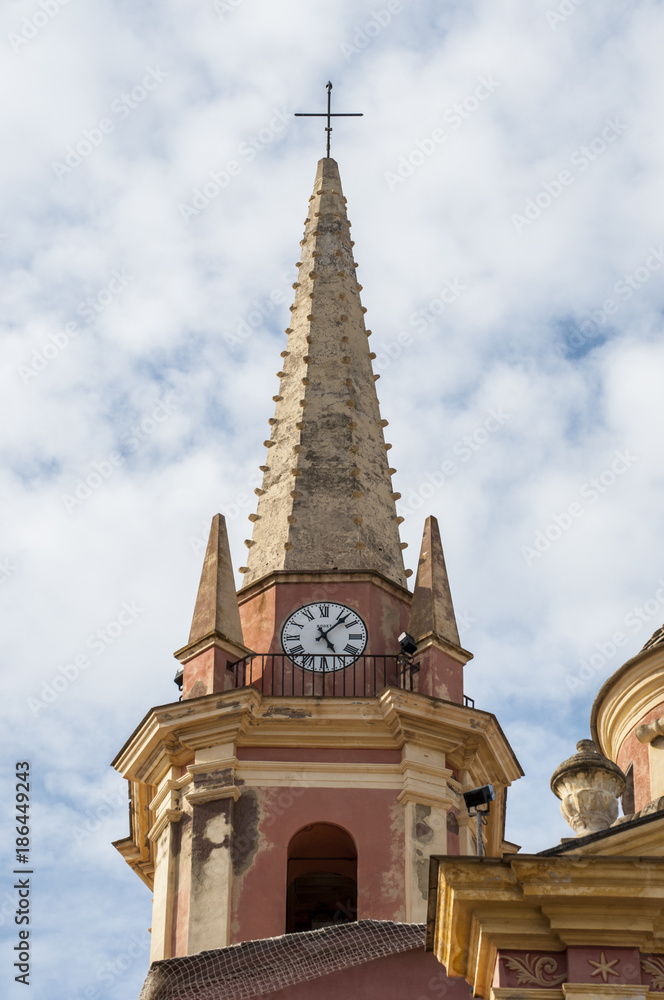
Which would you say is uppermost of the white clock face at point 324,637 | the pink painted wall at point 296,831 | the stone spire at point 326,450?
the stone spire at point 326,450

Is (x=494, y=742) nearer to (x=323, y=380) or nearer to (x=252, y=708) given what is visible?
(x=252, y=708)

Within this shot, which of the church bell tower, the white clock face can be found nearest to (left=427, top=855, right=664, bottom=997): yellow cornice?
the church bell tower

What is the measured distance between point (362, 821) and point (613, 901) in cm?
859

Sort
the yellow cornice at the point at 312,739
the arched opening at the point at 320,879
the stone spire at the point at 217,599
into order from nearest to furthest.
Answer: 1. the yellow cornice at the point at 312,739
2. the arched opening at the point at 320,879
3. the stone spire at the point at 217,599

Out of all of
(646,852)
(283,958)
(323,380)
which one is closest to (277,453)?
(323,380)

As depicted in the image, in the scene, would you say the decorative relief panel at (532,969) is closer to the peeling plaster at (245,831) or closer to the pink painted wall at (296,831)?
the pink painted wall at (296,831)

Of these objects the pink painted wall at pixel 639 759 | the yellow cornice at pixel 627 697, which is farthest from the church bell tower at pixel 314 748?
the pink painted wall at pixel 639 759

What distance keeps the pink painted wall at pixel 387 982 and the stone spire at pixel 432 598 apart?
5.88m

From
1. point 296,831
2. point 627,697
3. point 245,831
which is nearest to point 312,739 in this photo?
point 296,831

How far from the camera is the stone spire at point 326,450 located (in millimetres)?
29531

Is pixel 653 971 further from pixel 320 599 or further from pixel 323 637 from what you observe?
pixel 320 599

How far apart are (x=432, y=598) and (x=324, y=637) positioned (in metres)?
1.52

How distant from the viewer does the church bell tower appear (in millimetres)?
24938

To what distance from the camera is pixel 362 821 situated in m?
25.8
